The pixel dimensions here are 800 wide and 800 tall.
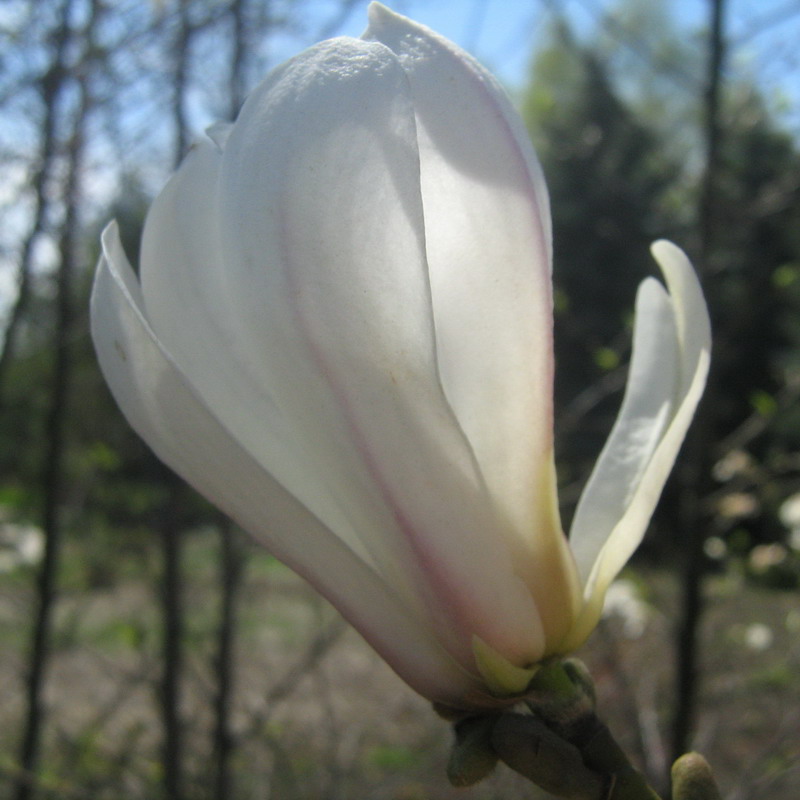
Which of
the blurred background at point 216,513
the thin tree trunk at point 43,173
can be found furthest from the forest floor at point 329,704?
the thin tree trunk at point 43,173

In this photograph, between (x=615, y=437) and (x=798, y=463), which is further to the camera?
(x=798, y=463)

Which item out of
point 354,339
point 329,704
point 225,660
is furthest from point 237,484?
point 329,704

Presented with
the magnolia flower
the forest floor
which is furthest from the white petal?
the forest floor

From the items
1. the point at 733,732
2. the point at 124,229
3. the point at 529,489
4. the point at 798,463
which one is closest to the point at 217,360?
the point at 529,489

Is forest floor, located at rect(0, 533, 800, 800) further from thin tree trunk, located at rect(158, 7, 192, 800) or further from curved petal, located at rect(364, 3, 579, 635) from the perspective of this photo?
curved petal, located at rect(364, 3, 579, 635)

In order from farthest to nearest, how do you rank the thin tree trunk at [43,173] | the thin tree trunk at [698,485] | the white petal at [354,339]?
1. the thin tree trunk at [43,173]
2. the thin tree trunk at [698,485]
3. the white petal at [354,339]

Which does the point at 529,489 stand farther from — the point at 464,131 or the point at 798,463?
the point at 798,463

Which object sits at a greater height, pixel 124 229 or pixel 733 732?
pixel 124 229

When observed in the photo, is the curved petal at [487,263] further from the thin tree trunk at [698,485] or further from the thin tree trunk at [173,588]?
the thin tree trunk at [173,588]
